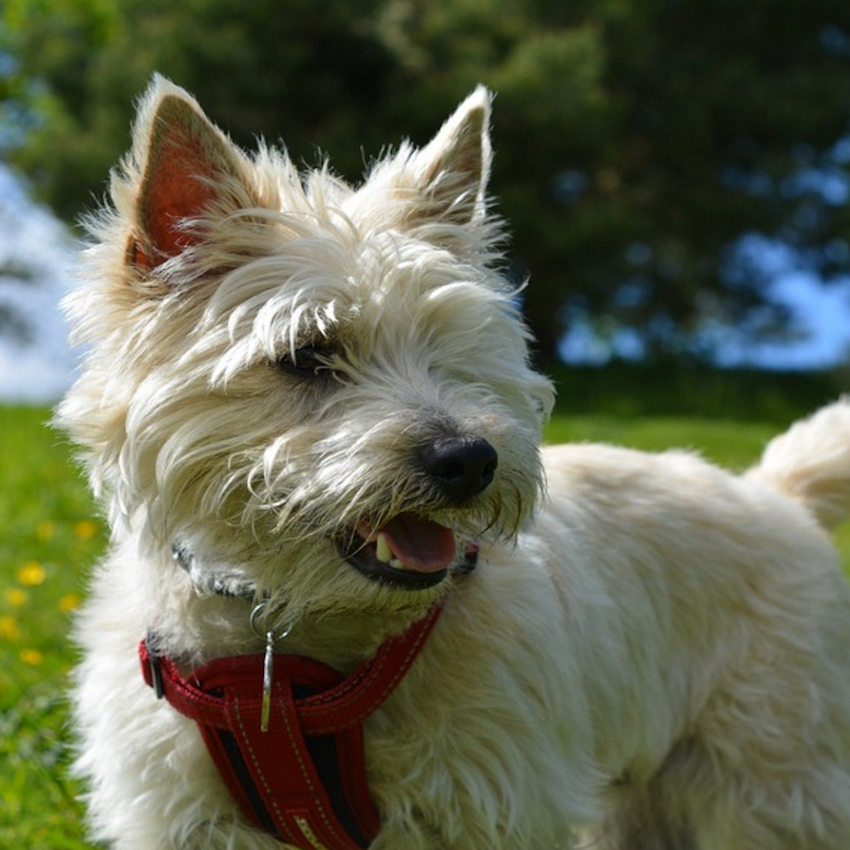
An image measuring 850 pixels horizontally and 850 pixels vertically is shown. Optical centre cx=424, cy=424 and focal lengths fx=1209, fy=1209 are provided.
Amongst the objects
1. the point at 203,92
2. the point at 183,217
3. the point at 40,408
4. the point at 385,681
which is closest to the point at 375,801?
the point at 385,681

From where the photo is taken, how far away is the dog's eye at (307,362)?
272 cm

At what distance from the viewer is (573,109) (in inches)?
724

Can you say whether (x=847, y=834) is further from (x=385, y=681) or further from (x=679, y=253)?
(x=679, y=253)

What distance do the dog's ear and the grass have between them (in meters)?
0.89

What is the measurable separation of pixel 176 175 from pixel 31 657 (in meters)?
2.85

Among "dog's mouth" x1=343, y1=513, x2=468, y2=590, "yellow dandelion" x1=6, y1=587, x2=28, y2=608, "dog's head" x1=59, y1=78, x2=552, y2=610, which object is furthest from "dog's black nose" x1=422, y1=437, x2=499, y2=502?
"yellow dandelion" x1=6, y1=587, x2=28, y2=608

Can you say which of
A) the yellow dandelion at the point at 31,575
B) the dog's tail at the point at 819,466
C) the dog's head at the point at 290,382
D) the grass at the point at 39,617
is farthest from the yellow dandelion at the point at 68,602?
the dog's tail at the point at 819,466

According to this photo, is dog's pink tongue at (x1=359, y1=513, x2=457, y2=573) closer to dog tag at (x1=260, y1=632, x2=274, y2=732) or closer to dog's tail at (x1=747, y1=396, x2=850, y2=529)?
dog tag at (x1=260, y1=632, x2=274, y2=732)

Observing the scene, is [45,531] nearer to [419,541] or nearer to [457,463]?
[419,541]

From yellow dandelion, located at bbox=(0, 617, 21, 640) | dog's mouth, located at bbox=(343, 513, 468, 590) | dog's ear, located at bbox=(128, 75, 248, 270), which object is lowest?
yellow dandelion, located at bbox=(0, 617, 21, 640)

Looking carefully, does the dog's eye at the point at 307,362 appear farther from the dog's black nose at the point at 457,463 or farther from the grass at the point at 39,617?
the grass at the point at 39,617

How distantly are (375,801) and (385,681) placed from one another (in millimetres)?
327

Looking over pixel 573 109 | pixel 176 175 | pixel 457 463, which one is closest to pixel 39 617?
pixel 176 175

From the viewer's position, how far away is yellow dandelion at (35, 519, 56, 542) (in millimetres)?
6793
